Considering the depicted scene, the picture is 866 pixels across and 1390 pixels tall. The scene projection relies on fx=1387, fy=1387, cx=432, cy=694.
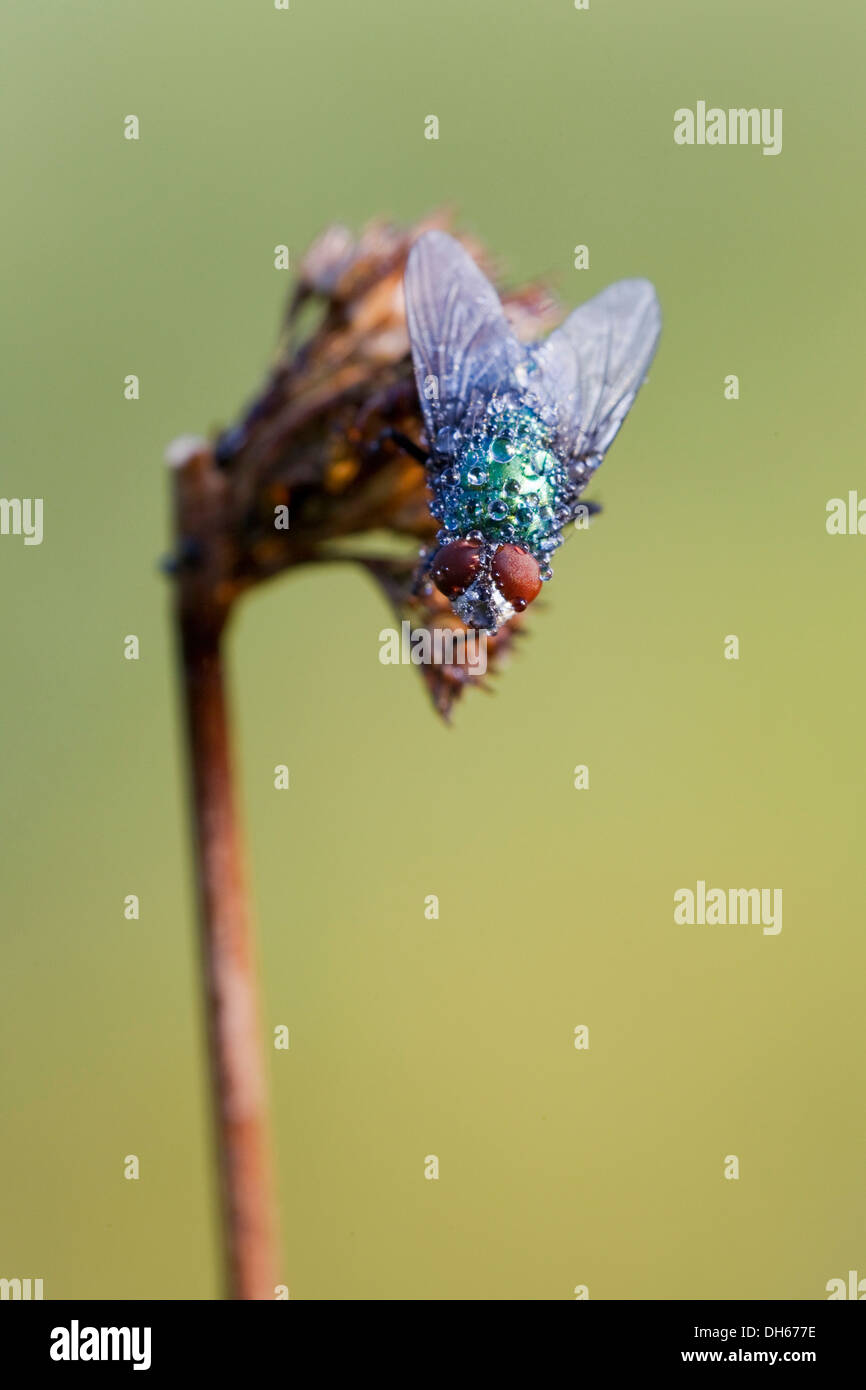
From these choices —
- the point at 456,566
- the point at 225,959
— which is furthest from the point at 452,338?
the point at 225,959

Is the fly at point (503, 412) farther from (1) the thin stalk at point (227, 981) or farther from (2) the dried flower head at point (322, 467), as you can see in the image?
(1) the thin stalk at point (227, 981)

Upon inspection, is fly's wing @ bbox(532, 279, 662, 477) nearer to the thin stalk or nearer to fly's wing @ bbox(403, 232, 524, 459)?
fly's wing @ bbox(403, 232, 524, 459)

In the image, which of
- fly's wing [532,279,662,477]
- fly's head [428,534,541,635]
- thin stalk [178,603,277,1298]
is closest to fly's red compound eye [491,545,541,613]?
fly's head [428,534,541,635]

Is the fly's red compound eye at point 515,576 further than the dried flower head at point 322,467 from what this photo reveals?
No

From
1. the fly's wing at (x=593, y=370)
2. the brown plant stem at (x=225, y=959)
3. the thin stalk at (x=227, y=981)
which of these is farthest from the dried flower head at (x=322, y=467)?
the fly's wing at (x=593, y=370)

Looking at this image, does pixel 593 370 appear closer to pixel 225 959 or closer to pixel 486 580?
pixel 486 580

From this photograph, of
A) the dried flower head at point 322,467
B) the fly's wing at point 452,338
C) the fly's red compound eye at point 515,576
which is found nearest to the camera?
the fly's red compound eye at point 515,576

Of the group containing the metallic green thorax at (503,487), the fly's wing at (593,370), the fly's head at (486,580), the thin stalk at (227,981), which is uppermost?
the fly's wing at (593,370)
